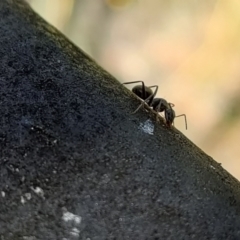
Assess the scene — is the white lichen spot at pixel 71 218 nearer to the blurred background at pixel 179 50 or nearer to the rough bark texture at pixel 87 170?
the rough bark texture at pixel 87 170

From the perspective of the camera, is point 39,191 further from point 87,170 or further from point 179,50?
point 179,50

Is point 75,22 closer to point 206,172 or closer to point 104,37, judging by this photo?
point 104,37

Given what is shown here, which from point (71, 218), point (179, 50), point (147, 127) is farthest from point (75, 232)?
point (179, 50)

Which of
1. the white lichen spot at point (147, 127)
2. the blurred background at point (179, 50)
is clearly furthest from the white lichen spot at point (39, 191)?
the blurred background at point (179, 50)

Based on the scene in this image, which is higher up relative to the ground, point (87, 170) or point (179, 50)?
point (179, 50)

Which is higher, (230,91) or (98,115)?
(230,91)

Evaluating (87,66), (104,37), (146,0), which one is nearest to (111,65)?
(104,37)

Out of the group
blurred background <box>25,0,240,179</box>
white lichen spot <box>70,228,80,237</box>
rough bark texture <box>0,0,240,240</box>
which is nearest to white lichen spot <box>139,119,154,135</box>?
rough bark texture <box>0,0,240,240</box>
